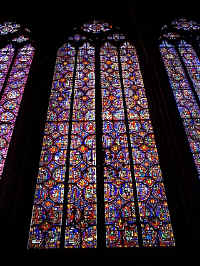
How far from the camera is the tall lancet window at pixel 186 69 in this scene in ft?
23.7

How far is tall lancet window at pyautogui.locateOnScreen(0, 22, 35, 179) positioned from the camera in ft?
23.7

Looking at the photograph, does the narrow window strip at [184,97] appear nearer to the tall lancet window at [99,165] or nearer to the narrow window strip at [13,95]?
the tall lancet window at [99,165]

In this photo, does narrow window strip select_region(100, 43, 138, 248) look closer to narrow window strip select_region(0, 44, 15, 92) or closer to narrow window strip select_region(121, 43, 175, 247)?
narrow window strip select_region(121, 43, 175, 247)

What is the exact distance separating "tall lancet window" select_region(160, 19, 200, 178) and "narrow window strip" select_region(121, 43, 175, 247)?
71 centimetres

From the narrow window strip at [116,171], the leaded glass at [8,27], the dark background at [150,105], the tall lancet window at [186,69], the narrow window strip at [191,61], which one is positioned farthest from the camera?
the leaded glass at [8,27]

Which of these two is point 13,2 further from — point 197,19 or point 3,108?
point 197,19

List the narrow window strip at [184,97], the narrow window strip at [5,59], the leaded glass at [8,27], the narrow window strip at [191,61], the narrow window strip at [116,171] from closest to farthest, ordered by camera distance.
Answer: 1. the narrow window strip at [116,171]
2. the narrow window strip at [184,97]
3. the narrow window strip at [191,61]
4. the narrow window strip at [5,59]
5. the leaded glass at [8,27]

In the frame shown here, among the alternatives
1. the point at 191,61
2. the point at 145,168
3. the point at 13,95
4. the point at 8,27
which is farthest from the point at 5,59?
the point at 145,168

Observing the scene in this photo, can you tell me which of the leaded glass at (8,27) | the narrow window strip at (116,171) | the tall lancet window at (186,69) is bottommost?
the narrow window strip at (116,171)

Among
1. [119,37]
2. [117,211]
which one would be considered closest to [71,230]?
[117,211]

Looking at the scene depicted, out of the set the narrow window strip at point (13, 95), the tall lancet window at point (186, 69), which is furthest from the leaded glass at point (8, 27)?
the tall lancet window at point (186, 69)

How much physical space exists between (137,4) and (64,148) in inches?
192

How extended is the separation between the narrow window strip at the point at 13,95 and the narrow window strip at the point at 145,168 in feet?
7.54

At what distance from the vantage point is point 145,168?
6.55m
